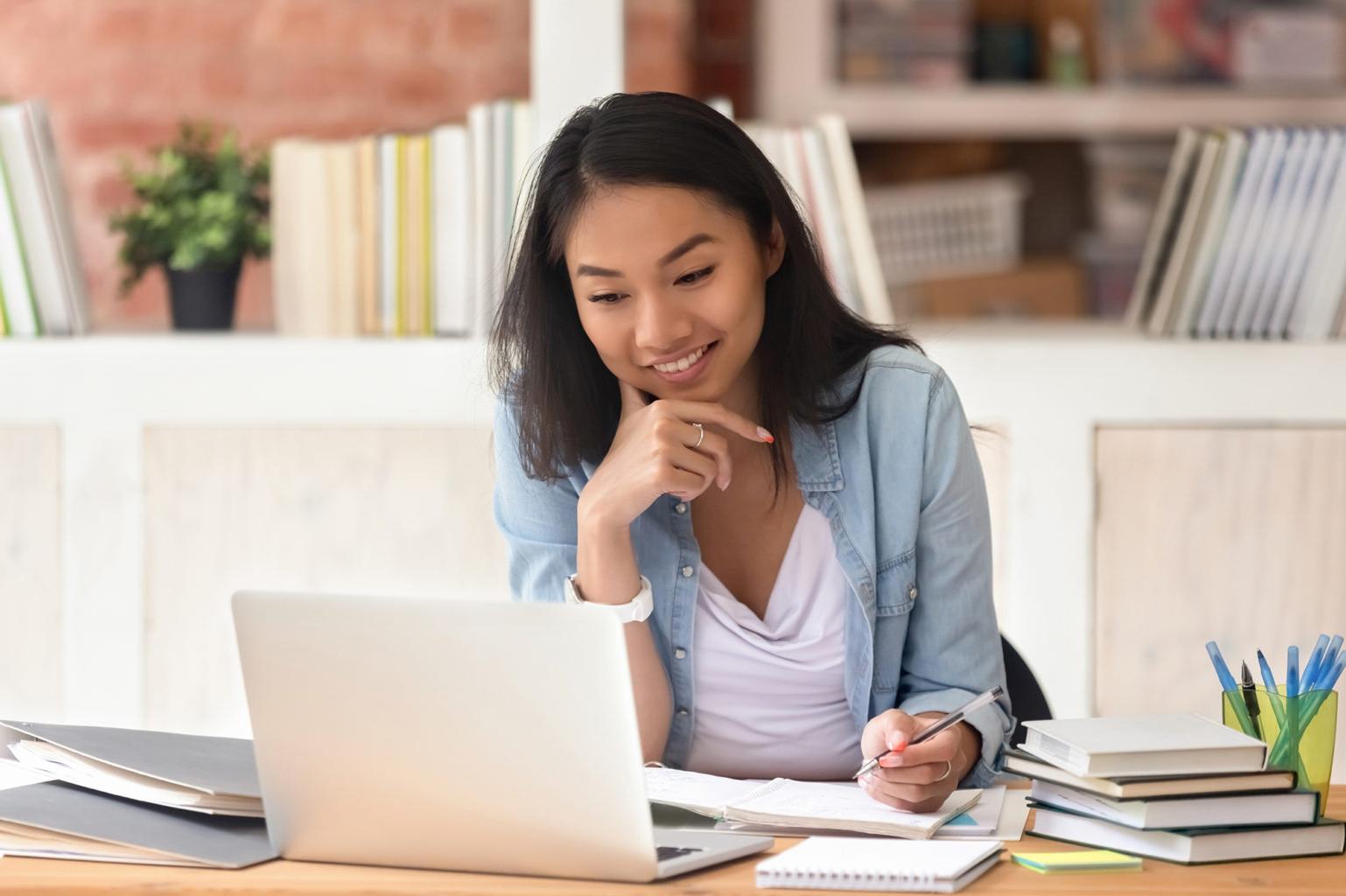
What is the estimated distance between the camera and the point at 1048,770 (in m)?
1.08

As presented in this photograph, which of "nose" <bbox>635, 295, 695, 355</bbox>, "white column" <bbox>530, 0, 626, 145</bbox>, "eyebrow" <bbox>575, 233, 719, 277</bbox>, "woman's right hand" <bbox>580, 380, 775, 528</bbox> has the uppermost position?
"white column" <bbox>530, 0, 626, 145</bbox>

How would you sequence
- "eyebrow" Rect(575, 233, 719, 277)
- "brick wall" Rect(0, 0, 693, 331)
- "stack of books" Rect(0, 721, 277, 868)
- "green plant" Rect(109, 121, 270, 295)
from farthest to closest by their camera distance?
1. "brick wall" Rect(0, 0, 693, 331)
2. "green plant" Rect(109, 121, 270, 295)
3. "eyebrow" Rect(575, 233, 719, 277)
4. "stack of books" Rect(0, 721, 277, 868)

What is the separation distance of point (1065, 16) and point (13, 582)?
2.63 meters

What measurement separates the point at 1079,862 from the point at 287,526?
1.62 metres

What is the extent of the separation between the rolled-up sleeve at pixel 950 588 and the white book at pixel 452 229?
3.56ft

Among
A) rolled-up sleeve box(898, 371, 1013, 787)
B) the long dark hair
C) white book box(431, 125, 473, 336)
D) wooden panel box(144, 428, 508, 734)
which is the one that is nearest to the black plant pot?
wooden panel box(144, 428, 508, 734)

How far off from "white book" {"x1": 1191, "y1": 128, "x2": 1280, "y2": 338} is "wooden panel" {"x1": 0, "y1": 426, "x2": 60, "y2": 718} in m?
1.73

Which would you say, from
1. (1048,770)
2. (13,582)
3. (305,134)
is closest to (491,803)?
(1048,770)

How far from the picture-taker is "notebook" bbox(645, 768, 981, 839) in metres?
1.09

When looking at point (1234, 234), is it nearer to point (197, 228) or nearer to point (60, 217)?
point (197, 228)

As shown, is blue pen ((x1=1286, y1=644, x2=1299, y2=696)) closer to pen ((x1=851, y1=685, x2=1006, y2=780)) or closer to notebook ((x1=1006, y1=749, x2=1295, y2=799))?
notebook ((x1=1006, y1=749, x2=1295, y2=799))

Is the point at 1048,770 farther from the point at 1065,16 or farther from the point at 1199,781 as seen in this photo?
the point at 1065,16

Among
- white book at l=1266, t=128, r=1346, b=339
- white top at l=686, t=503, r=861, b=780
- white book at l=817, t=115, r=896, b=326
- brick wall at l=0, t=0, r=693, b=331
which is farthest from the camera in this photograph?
brick wall at l=0, t=0, r=693, b=331

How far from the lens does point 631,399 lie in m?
1.56
